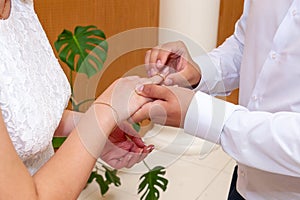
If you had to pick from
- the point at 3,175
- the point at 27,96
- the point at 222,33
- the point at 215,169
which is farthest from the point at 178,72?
the point at 222,33

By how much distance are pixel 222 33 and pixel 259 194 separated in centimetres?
211

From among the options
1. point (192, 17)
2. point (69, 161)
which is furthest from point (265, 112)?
point (192, 17)

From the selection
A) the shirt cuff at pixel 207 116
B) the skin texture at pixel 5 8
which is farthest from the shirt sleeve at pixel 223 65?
the skin texture at pixel 5 8

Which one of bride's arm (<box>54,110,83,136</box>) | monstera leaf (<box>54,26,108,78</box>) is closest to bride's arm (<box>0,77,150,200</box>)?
bride's arm (<box>54,110,83,136</box>)

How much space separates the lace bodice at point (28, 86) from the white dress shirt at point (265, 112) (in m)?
0.32

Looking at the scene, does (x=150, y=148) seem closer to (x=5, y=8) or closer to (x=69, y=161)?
(x=69, y=161)

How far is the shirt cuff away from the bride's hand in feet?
0.52

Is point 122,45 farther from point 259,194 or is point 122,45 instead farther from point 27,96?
point 259,194

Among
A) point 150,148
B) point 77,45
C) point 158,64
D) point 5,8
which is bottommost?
point 150,148

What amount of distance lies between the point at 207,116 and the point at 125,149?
0.80 feet

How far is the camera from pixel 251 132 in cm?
95

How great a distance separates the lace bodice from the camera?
0.85m

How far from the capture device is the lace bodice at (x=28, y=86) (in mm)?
848

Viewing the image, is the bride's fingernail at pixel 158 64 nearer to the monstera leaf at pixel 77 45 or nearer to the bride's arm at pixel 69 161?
the bride's arm at pixel 69 161
